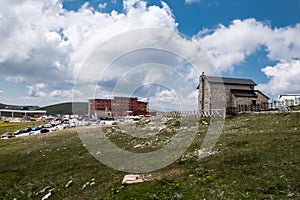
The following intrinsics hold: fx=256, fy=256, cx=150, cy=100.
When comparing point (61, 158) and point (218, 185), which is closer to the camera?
point (218, 185)

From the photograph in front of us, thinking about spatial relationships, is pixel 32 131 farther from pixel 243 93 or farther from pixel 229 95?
pixel 243 93

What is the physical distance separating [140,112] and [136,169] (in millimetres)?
107343

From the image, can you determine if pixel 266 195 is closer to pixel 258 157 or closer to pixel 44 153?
pixel 258 157

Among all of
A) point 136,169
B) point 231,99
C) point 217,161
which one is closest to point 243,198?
point 217,161

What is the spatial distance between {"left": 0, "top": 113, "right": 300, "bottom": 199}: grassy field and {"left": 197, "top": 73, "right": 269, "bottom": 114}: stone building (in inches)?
1407

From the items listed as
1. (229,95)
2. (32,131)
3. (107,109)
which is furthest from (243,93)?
(32,131)

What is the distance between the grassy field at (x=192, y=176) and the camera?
17797 mm

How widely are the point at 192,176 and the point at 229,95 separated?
59.9 m

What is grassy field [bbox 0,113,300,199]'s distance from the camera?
58.4 feet

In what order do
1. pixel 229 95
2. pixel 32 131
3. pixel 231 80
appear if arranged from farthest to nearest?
1. pixel 32 131
2. pixel 231 80
3. pixel 229 95

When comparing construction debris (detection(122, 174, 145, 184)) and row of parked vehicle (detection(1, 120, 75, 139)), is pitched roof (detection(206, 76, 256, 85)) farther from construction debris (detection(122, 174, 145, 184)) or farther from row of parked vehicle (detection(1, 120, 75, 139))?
row of parked vehicle (detection(1, 120, 75, 139))

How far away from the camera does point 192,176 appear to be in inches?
847

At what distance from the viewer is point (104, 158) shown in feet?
114

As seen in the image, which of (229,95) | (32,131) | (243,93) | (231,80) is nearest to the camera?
(229,95)
